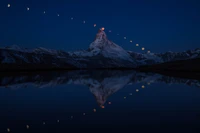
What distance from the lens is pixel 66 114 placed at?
1956 centimetres

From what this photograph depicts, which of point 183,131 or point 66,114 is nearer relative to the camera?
point 183,131

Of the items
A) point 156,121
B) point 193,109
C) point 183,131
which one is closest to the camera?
point 183,131

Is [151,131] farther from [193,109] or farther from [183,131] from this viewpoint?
[193,109]

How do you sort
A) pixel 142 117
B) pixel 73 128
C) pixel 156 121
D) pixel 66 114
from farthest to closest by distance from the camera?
pixel 66 114
pixel 142 117
pixel 156 121
pixel 73 128

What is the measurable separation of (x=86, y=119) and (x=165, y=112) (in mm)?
6324

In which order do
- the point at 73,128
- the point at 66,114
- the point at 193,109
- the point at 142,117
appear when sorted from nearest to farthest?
the point at 73,128
the point at 142,117
the point at 66,114
the point at 193,109

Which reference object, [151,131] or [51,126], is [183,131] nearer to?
[151,131]

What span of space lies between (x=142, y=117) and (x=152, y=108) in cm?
442

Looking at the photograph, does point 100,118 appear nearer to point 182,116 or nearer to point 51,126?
point 51,126

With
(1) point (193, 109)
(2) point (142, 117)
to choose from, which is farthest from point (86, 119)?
(1) point (193, 109)

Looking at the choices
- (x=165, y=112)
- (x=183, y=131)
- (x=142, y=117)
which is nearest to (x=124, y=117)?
(x=142, y=117)

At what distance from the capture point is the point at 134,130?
47.2 feet

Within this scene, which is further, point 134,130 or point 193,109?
point 193,109

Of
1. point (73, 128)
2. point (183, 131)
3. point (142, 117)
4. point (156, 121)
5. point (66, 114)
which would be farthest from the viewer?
point (66, 114)
